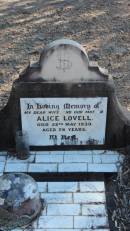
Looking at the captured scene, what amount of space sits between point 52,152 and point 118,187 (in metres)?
1.02

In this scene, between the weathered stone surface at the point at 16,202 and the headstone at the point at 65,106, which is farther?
the headstone at the point at 65,106

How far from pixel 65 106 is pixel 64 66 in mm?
535

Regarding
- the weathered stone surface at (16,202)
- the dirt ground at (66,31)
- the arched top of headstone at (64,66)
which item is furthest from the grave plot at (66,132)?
the dirt ground at (66,31)

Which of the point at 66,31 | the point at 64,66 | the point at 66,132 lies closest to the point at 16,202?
the point at 66,132

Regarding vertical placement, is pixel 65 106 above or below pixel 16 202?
above

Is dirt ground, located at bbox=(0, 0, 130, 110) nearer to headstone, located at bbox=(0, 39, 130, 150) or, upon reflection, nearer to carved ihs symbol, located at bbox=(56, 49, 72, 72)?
headstone, located at bbox=(0, 39, 130, 150)

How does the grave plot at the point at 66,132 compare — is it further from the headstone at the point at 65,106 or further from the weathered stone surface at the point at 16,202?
the weathered stone surface at the point at 16,202

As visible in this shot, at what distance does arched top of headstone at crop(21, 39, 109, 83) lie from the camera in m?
6.07

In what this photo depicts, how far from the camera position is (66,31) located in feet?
34.4

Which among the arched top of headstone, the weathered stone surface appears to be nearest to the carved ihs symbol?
the arched top of headstone

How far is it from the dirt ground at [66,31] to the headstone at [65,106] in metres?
1.66

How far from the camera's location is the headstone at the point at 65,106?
615cm

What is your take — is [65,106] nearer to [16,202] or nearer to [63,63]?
[63,63]

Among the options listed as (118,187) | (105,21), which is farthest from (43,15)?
(118,187)
